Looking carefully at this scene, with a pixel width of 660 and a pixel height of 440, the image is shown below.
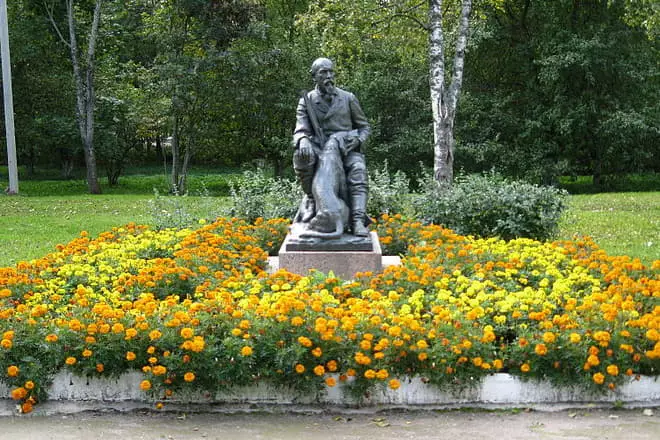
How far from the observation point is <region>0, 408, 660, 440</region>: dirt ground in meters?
5.04

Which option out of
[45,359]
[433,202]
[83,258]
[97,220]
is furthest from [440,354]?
[97,220]

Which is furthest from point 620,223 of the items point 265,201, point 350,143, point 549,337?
point 549,337

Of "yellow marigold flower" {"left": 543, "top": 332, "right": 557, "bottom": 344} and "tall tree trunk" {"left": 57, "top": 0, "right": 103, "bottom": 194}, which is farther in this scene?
"tall tree trunk" {"left": 57, "top": 0, "right": 103, "bottom": 194}

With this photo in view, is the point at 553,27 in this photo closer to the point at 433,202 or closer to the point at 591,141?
the point at 591,141

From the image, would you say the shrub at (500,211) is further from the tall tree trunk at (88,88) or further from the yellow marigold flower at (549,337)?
the tall tree trunk at (88,88)

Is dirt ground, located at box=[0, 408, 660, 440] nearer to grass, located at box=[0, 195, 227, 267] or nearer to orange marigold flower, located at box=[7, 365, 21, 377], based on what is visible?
orange marigold flower, located at box=[7, 365, 21, 377]

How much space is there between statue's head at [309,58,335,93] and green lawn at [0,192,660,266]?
406 centimetres

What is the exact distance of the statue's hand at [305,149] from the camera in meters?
8.43

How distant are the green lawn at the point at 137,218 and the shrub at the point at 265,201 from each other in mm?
713

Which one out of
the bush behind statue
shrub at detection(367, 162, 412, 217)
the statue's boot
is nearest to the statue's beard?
the statue's boot

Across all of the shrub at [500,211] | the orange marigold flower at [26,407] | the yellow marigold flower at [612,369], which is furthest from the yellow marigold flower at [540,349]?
the shrub at [500,211]

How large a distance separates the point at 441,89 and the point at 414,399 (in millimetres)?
9990

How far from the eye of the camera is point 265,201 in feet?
39.5

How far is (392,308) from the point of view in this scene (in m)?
6.26
